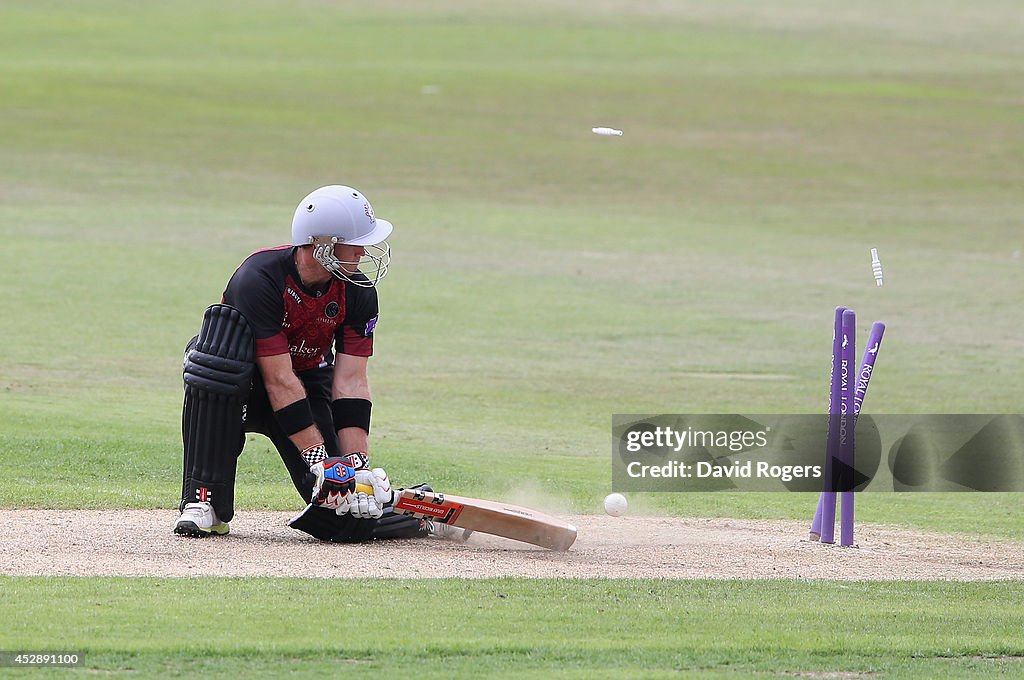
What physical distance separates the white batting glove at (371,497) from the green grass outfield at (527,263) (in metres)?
1.13

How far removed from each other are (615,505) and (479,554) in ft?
6.56

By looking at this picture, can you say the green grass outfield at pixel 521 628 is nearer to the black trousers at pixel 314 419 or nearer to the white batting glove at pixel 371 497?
the white batting glove at pixel 371 497

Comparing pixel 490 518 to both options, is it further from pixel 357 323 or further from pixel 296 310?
pixel 296 310

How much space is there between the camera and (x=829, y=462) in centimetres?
996

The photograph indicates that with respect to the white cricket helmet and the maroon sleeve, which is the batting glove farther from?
the white cricket helmet

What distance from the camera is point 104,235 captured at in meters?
30.1

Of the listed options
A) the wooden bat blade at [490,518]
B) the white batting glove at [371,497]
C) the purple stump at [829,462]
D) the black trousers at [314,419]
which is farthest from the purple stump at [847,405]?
the black trousers at [314,419]

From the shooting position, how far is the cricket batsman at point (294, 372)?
9406mm

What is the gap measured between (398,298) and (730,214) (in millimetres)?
14385

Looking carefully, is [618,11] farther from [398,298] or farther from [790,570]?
[790,570]

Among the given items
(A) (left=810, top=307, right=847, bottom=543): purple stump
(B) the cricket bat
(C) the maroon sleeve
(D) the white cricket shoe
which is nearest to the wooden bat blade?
(B) the cricket bat

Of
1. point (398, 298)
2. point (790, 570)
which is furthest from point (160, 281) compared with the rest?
point (790, 570)

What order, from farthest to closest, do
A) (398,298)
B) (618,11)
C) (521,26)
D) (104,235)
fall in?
1. (618,11)
2. (521,26)
3. (104,235)
4. (398,298)

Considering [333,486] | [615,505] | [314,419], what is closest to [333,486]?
[333,486]
